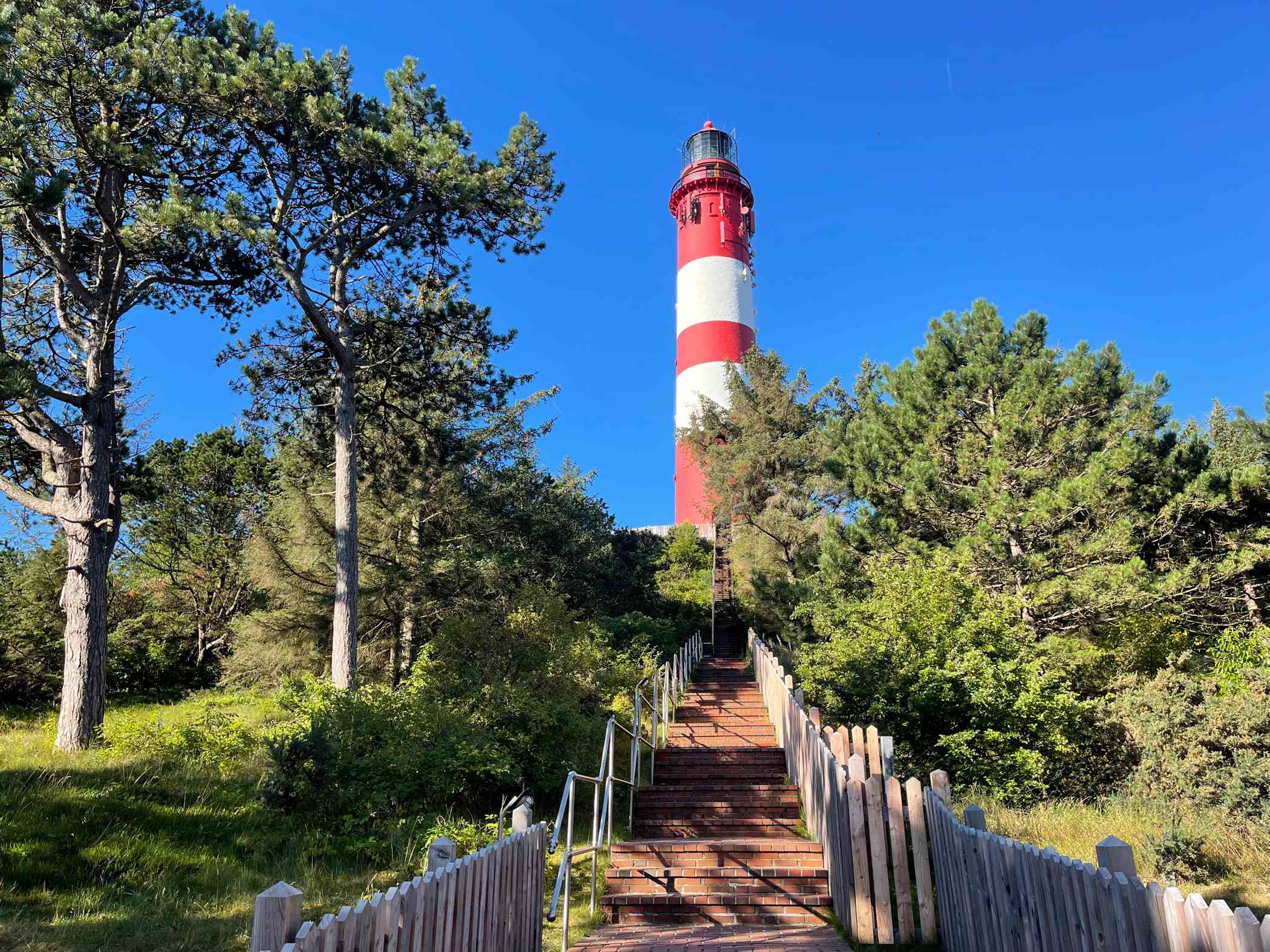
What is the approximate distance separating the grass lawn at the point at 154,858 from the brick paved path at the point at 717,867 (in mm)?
532

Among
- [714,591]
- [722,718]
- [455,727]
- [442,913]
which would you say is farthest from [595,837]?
[714,591]

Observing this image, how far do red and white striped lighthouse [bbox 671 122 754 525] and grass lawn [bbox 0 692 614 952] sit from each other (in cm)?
2287

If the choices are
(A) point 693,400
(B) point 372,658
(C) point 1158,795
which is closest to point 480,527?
(B) point 372,658

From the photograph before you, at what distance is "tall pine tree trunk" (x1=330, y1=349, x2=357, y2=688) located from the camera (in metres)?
11.4

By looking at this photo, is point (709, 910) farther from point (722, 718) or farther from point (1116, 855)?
point (722, 718)

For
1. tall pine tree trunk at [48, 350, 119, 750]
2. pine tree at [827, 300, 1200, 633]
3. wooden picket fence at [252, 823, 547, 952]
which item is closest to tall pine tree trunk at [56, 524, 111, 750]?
tall pine tree trunk at [48, 350, 119, 750]

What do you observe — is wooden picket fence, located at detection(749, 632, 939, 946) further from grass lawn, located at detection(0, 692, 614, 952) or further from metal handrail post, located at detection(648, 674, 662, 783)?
metal handrail post, located at detection(648, 674, 662, 783)

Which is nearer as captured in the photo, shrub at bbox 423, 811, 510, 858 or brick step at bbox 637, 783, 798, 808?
shrub at bbox 423, 811, 510, 858

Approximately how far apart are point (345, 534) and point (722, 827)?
704cm

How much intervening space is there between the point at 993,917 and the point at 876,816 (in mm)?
1487

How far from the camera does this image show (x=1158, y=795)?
29.6 ft

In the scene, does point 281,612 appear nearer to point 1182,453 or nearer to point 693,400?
point 1182,453

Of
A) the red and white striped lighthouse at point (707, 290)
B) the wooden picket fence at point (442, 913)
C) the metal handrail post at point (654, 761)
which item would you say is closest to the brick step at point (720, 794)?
the metal handrail post at point (654, 761)

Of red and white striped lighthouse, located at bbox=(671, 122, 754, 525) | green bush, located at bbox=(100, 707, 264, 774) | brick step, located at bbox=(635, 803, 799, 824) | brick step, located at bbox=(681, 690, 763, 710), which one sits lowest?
brick step, located at bbox=(635, 803, 799, 824)
